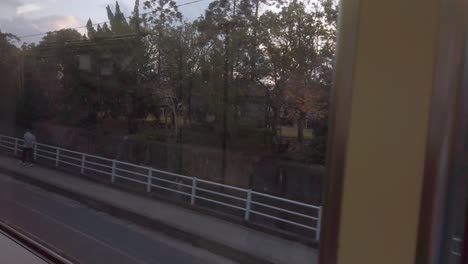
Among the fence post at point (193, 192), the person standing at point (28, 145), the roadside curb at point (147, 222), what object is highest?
the person standing at point (28, 145)

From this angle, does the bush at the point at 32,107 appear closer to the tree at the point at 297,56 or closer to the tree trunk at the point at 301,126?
the tree at the point at 297,56

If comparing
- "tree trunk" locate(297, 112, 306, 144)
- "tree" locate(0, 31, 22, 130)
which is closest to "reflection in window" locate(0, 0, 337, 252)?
"tree" locate(0, 31, 22, 130)

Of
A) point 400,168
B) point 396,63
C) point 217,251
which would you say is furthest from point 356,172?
point 217,251

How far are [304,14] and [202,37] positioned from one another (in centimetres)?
139

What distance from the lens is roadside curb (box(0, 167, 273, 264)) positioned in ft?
9.45

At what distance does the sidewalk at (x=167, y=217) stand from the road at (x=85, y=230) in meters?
0.07

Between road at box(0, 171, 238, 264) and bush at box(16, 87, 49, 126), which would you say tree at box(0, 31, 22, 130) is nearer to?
bush at box(16, 87, 49, 126)

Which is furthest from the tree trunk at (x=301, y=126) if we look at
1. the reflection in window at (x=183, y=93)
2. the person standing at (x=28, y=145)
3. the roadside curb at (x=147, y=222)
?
the person standing at (x=28, y=145)

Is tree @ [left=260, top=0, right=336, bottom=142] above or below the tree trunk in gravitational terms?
above

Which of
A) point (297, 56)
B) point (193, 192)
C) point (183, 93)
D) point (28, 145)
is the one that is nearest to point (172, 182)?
point (193, 192)

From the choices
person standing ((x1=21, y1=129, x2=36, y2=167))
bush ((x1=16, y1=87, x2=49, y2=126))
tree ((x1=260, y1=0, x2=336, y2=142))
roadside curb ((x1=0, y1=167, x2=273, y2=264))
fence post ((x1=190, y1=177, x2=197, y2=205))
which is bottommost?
roadside curb ((x1=0, y1=167, x2=273, y2=264))

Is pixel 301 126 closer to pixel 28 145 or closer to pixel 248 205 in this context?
pixel 248 205

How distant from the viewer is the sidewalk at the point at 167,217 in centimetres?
279

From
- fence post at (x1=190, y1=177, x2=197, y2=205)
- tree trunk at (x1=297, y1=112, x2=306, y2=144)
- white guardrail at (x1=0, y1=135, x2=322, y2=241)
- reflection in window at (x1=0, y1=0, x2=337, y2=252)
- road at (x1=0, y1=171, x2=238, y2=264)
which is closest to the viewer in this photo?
tree trunk at (x1=297, y1=112, x2=306, y2=144)
